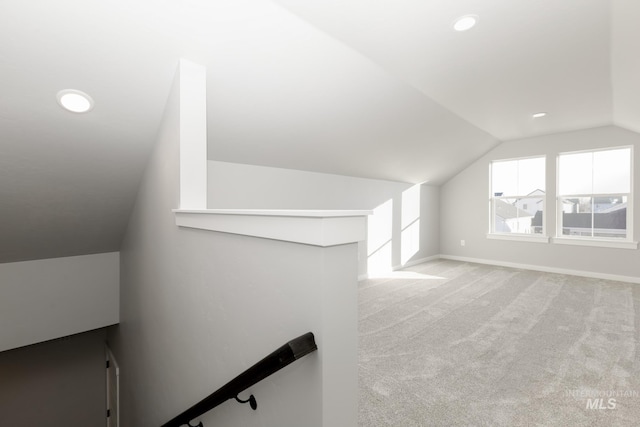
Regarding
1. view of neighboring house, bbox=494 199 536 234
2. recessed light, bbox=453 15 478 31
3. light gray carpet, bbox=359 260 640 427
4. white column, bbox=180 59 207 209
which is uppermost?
recessed light, bbox=453 15 478 31

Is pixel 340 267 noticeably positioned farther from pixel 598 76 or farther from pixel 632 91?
pixel 632 91

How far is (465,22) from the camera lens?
216cm

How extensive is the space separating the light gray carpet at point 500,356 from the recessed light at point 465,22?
2680mm

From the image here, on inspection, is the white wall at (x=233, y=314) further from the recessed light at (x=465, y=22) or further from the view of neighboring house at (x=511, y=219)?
the view of neighboring house at (x=511, y=219)

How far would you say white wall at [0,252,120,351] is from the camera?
3.35 m

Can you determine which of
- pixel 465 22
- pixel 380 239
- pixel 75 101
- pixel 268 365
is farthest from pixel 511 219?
pixel 75 101

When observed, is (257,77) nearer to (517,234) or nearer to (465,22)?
(465,22)

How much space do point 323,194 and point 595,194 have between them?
4.75 meters

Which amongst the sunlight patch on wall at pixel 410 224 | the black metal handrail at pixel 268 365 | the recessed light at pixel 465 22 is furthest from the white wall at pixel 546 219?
the black metal handrail at pixel 268 365

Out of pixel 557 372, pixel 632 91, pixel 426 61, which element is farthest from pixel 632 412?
pixel 632 91

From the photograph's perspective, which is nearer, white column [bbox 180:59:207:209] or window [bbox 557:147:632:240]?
white column [bbox 180:59:207:209]

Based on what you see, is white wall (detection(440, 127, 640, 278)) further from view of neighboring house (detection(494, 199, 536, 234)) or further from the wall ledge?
the wall ledge

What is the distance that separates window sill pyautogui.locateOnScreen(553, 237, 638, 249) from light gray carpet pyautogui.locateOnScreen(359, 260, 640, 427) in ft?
2.25

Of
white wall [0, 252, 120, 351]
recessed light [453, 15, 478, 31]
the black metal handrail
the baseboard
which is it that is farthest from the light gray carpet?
white wall [0, 252, 120, 351]
